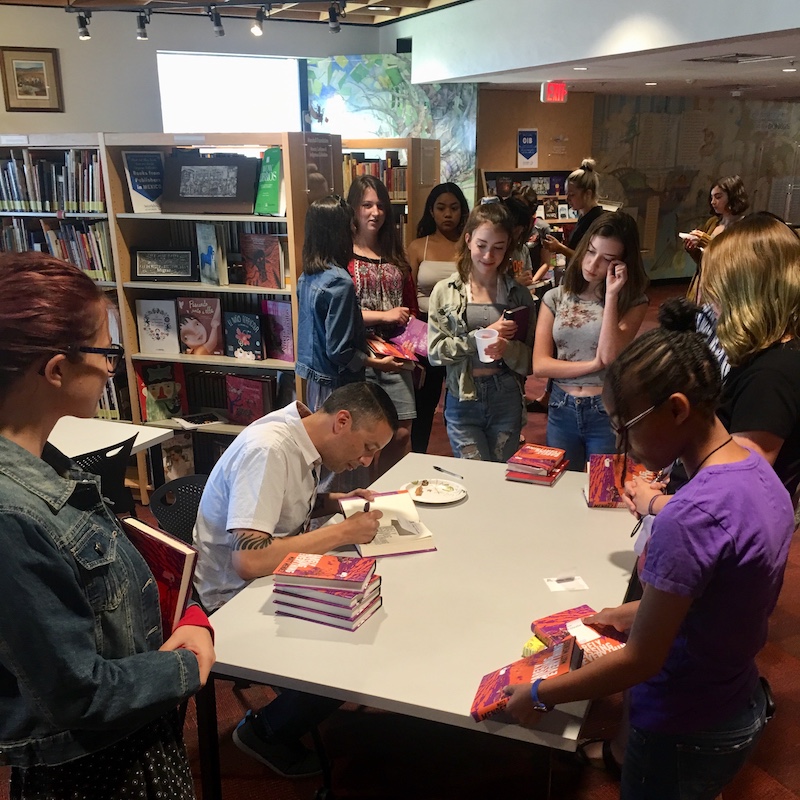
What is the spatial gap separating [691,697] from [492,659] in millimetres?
388

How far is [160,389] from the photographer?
13.4 feet

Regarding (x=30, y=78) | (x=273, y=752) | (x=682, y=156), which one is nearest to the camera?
(x=273, y=752)

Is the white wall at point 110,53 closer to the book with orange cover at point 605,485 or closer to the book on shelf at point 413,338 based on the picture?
the book on shelf at point 413,338

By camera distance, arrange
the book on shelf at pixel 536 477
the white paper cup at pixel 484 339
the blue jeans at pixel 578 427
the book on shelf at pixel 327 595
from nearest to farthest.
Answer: the book on shelf at pixel 327 595, the book on shelf at pixel 536 477, the blue jeans at pixel 578 427, the white paper cup at pixel 484 339

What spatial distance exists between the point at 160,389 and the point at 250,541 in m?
2.52

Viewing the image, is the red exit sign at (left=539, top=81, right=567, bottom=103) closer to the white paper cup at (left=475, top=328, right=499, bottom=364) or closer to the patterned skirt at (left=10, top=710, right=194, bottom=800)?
the white paper cup at (left=475, top=328, right=499, bottom=364)

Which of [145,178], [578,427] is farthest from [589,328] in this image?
[145,178]

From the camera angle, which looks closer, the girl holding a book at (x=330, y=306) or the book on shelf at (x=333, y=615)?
the book on shelf at (x=333, y=615)

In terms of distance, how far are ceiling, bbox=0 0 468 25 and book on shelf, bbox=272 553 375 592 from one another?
463 cm

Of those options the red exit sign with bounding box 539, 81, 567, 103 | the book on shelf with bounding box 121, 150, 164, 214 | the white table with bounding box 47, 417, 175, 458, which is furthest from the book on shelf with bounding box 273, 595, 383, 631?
the red exit sign with bounding box 539, 81, 567, 103

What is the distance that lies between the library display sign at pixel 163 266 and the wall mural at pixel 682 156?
7.25 m

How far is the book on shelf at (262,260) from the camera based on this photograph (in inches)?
145

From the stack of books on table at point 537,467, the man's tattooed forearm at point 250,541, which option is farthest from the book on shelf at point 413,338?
the man's tattooed forearm at point 250,541

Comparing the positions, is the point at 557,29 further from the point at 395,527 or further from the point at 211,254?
the point at 395,527
